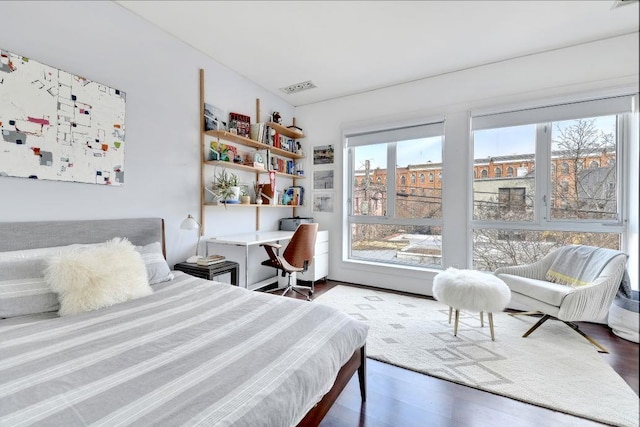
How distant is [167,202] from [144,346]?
64.6 inches

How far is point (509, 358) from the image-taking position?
208 cm

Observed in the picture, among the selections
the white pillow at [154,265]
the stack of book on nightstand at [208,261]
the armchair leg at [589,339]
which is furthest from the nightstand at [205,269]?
the armchair leg at [589,339]

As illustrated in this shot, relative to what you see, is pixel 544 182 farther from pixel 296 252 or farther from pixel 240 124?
pixel 240 124

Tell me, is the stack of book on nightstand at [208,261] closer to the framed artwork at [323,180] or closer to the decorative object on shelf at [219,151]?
the decorative object on shelf at [219,151]

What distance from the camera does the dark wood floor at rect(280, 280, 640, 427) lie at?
1.54m

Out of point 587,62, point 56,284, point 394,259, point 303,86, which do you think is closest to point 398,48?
point 303,86

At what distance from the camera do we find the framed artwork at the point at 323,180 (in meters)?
4.07

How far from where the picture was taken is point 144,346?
1.23m

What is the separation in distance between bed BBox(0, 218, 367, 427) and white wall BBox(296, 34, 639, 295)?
2.16m

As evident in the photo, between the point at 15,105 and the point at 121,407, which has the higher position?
the point at 15,105

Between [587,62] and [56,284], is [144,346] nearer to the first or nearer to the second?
[56,284]

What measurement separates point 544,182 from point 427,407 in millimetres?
2495

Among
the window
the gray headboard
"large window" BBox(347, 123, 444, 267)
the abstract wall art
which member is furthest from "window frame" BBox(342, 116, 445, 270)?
the abstract wall art

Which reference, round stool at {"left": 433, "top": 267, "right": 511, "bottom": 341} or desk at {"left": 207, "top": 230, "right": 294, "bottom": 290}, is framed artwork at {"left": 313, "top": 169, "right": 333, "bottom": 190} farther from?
round stool at {"left": 433, "top": 267, "right": 511, "bottom": 341}
